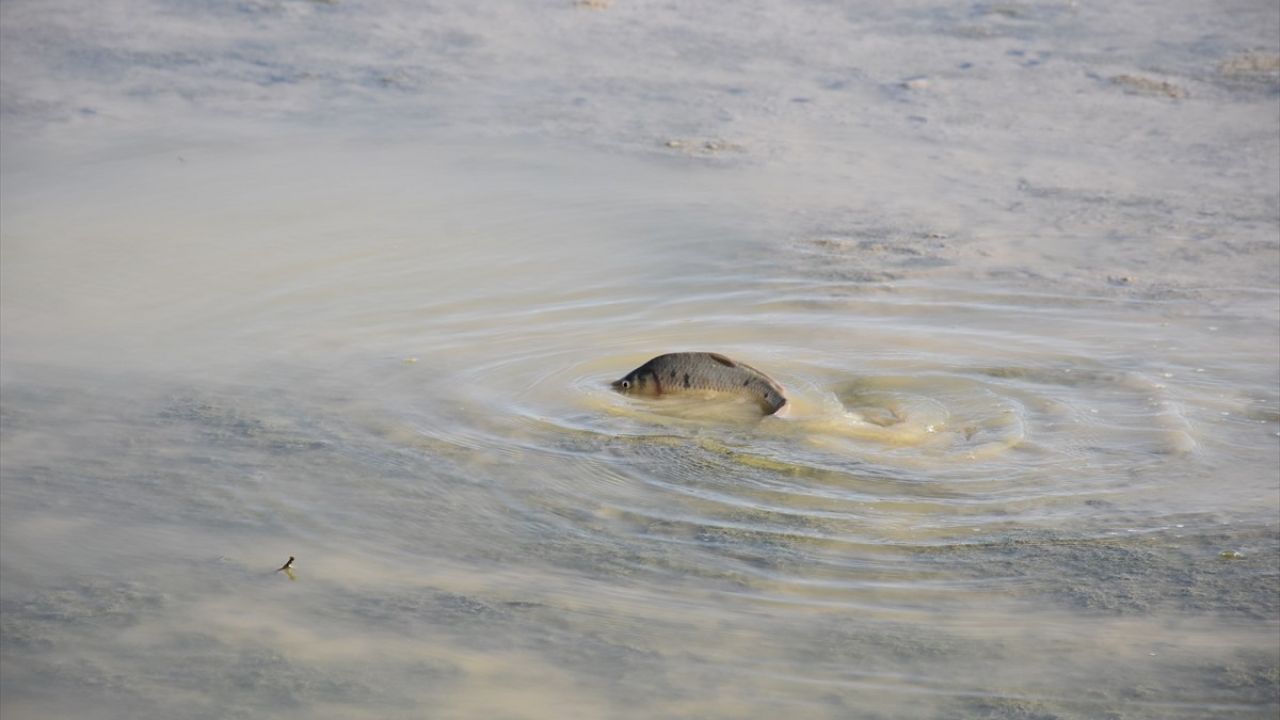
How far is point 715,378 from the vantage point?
4602 mm

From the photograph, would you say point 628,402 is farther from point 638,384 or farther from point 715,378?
point 715,378

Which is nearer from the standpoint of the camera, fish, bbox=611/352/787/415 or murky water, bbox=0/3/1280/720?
murky water, bbox=0/3/1280/720

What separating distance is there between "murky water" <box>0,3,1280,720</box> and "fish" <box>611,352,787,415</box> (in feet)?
0.31

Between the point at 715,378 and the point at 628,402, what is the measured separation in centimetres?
31

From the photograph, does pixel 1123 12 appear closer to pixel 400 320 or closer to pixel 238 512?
→ pixel 400 320

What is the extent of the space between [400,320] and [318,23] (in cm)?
498

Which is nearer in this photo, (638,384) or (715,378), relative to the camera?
(715,378)

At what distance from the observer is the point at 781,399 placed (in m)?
4.55

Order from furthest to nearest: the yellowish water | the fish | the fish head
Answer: the fish head, the fish, the yellowish water

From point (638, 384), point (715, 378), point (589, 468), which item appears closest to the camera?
point (589, 468)


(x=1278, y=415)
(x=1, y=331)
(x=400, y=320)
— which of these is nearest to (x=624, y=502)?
(x=400, y=320)

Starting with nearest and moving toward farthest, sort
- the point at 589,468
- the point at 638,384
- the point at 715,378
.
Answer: the point at 589,468, the point at 715,378, the point at 638,384

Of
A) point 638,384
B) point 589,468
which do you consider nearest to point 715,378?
A: point 638,384

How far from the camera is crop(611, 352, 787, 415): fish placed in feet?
15.0
